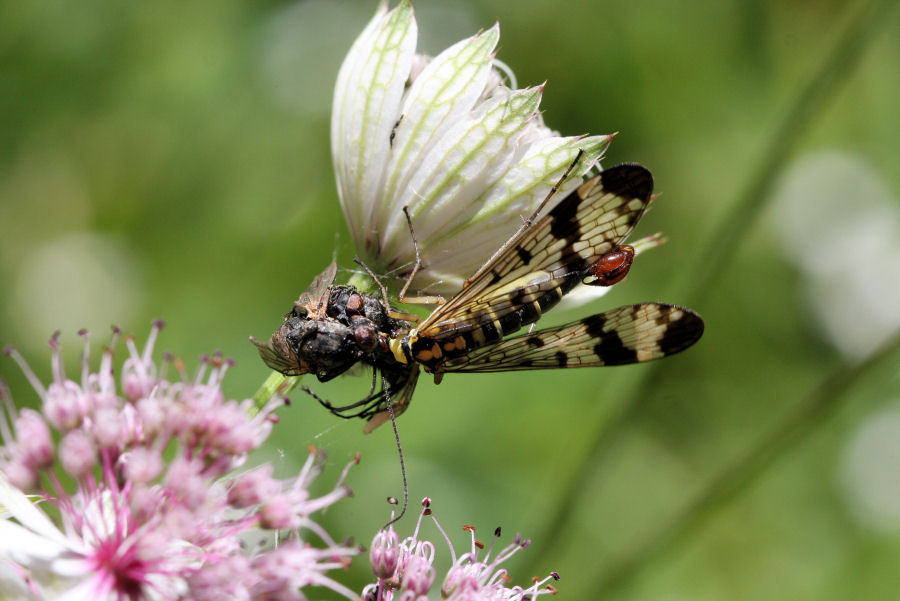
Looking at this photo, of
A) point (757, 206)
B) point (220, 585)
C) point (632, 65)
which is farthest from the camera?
point (632, 65)

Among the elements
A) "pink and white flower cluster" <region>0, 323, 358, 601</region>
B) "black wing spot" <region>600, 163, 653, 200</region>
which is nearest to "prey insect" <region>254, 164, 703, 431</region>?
"black wing spot" <region>600, 163, 653, 200</region>

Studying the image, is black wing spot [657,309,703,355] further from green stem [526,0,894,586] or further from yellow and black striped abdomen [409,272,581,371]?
green stem [526,0,894,586]

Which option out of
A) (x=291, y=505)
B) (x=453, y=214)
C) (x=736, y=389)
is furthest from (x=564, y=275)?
(x=736, y=389)

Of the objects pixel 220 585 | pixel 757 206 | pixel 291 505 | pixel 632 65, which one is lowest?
pixel 220 585

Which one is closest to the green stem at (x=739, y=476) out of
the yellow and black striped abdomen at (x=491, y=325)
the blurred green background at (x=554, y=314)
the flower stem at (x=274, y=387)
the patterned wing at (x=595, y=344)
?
the blurred green background at (x=554, y=314)

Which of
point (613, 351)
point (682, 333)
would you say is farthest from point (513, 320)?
→ point (682, 333)

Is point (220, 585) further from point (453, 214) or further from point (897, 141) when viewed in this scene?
point (897, 141)

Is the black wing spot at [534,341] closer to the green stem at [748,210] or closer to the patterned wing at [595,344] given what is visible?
the patterned wing at [595,344]
